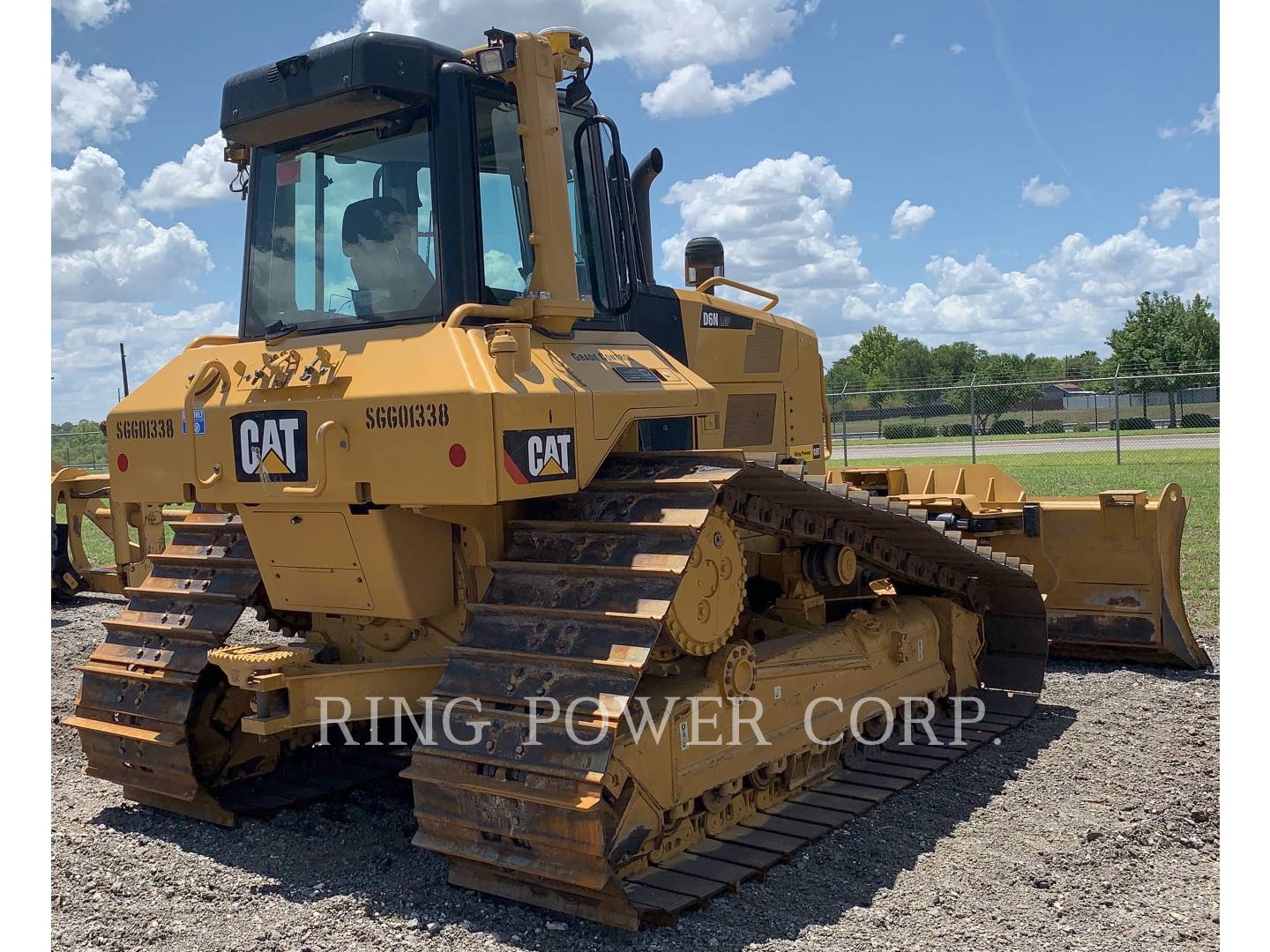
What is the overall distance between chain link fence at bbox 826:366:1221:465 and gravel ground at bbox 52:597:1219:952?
19.2 metres

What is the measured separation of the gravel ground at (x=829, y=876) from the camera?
170 inches

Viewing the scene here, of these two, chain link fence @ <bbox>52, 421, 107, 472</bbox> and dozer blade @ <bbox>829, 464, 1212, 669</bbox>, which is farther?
chain link fence @ <bbox>52, 421, 107, 472</bbox>

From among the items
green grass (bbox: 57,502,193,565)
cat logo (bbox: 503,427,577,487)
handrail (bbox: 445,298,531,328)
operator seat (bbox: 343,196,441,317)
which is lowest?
green grass (bbox: 57,502,193,565)

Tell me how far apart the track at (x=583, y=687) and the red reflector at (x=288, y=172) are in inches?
81.2

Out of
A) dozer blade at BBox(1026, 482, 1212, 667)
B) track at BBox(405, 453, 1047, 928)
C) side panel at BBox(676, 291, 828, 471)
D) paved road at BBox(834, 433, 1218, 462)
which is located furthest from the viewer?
paved road at BBox(834, 433, 1218, 462)

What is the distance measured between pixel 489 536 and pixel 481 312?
98 cm

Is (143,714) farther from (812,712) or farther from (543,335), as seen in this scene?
(812,712)

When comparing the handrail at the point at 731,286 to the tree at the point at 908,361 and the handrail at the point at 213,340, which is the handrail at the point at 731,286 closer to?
the handrail at the point at 213,340

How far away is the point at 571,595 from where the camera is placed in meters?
4.57

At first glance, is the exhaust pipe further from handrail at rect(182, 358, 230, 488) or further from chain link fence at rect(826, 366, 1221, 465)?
chain link fence at rect(826, 366, 1221, 465)

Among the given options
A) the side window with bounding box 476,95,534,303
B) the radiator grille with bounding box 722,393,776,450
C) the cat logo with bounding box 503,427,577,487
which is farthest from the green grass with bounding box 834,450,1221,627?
the side window with bounding box 476,95,534,303

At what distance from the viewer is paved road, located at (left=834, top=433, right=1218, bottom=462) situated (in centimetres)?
2811

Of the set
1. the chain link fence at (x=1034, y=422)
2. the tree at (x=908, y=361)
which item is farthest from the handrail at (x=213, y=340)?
the tree at (x=908, y=361)

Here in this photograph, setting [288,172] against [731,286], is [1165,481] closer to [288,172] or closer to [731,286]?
[731,286]
